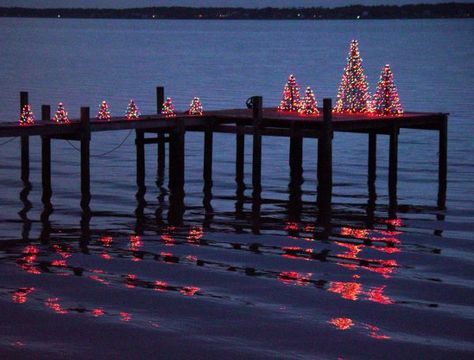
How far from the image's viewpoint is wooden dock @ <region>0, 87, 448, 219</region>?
2701 centimetres

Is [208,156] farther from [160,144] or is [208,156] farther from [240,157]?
[160,144]

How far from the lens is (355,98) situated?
31578 millimetres

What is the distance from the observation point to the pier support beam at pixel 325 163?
2709 cm

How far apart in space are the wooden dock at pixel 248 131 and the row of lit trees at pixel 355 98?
0.52 m

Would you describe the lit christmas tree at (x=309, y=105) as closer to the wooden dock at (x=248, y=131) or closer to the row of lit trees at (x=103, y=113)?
the wooden dock at (x=248, y=131)

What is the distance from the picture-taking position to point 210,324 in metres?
17.5

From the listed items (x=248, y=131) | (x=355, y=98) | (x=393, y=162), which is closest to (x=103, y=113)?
(x=248, y=131)

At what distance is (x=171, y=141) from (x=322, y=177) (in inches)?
139

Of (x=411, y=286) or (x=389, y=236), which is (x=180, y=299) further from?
(x=389, y=236)

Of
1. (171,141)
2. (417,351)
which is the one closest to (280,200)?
(171,141)

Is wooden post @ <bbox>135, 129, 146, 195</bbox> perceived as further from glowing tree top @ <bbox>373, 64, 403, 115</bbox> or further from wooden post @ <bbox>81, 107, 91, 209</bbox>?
glowing tree top @ <bbox>373, 64, 403, 115</bbox>

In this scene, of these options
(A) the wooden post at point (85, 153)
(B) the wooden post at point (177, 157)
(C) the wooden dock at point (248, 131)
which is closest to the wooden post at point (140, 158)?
(C) the wooden dock at point (248, 131)

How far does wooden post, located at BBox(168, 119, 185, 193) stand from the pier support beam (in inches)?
121

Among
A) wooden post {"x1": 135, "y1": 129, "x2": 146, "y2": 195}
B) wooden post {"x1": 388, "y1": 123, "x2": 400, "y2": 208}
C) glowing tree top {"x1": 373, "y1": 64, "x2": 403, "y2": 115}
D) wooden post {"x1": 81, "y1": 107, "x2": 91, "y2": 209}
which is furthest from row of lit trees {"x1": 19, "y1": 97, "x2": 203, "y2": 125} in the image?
wooden post {"x1": 388, "y1": 123, "x2": 400, "y2": 208}
